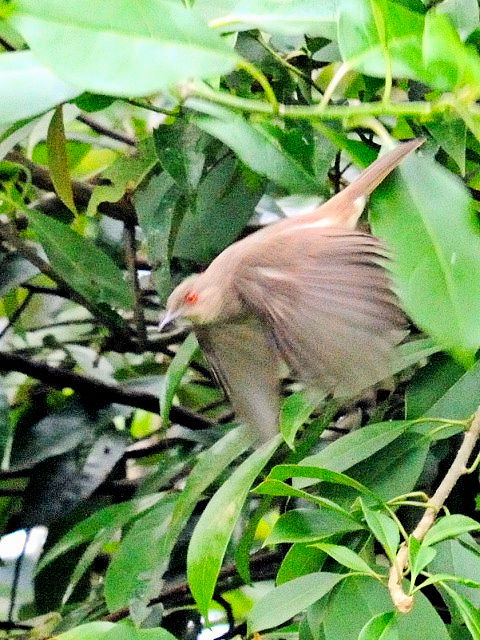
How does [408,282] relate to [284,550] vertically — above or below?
above

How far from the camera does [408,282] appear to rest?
604mm

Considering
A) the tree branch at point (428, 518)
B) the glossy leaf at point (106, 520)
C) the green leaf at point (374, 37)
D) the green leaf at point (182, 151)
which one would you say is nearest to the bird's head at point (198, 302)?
the green leaf at point (182, 151)

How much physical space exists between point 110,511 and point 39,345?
0.45 m

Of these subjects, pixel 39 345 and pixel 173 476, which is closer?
pixel 173 476

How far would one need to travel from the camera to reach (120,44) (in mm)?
534

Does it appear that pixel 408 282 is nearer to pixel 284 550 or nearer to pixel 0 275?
pixel 284 550

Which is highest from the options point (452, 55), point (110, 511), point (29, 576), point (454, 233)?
point (452, 55)

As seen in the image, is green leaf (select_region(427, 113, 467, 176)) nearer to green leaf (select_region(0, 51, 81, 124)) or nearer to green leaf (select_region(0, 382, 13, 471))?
green leaf (select_region(0, 51, 81, 124))

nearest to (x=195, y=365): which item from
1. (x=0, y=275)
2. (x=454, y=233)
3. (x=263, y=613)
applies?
(x=0, y=275)

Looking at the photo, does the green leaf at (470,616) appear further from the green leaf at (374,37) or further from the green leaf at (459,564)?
the green leaf at (374,37)

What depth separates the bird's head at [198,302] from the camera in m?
0.98

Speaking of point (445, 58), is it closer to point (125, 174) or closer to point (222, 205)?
point (222, 205)

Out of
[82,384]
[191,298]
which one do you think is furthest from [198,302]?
[82,384]

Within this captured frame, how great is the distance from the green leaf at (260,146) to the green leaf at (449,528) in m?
0.30
